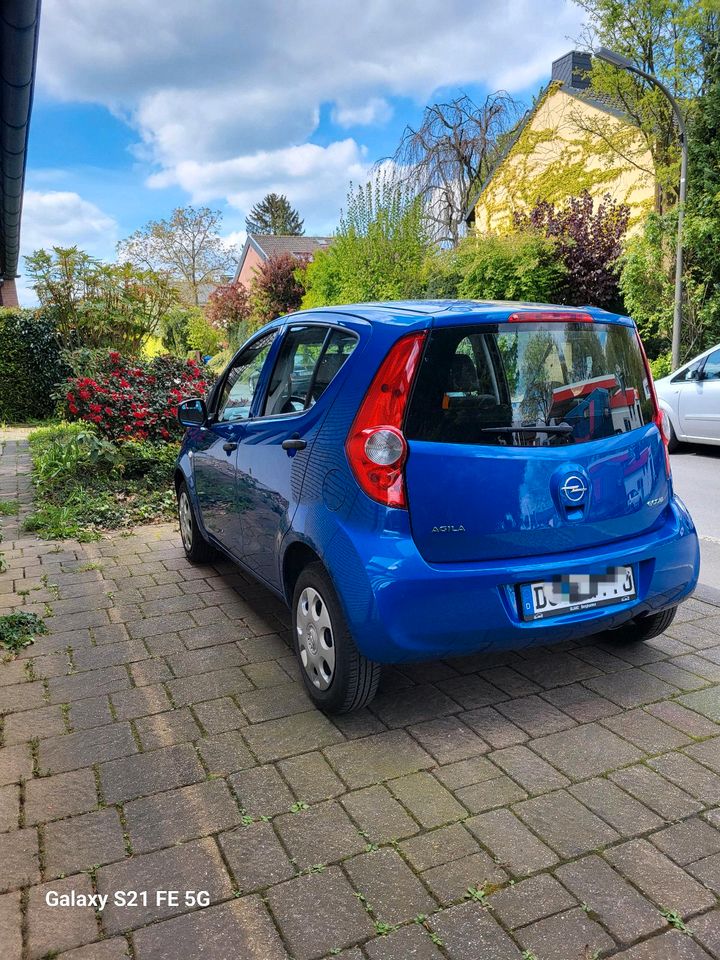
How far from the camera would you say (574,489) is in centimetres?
306

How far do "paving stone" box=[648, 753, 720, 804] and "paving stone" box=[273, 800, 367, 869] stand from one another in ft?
3.84

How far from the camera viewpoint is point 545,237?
20688mm

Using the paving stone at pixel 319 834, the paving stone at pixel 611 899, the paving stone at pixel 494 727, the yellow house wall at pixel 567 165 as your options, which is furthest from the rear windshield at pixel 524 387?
the yellow house wall at pixel 567 165

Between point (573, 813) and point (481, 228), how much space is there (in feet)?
90.9

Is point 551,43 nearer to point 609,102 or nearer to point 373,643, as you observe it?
point 609,102

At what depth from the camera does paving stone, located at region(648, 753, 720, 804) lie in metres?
2.71

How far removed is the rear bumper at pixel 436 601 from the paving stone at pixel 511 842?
643mm

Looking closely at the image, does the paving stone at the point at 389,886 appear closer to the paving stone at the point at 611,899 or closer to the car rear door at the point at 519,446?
the paving stone at the point at 611,899

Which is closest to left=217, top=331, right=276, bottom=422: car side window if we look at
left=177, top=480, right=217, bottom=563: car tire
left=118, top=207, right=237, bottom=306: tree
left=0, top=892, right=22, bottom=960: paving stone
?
left=177, top=480, right=217, bottom=563: car tire

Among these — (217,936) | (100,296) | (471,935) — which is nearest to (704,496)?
(471,935)

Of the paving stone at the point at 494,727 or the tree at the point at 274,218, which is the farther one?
the tree at the point at 274,218

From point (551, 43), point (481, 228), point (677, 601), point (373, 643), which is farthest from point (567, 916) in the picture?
point (481, 228)

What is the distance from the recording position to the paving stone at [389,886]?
218 centimetres

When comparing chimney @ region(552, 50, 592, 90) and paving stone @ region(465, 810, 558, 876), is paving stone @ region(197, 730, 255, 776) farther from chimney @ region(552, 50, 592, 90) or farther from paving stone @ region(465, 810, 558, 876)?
chimney @ region(552, 50, 592, 90)
